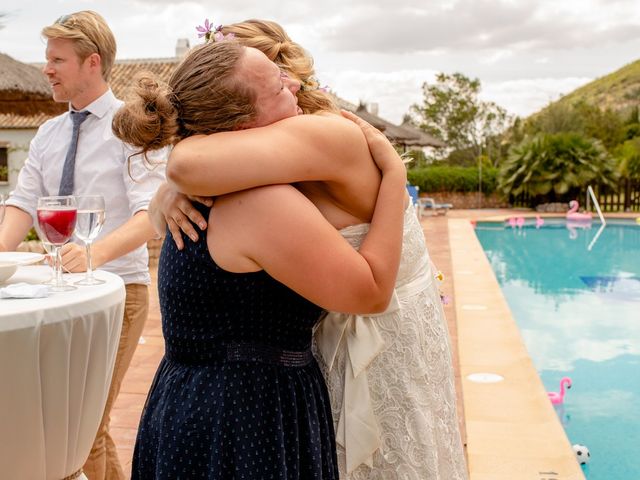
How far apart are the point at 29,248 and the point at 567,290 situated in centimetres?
717

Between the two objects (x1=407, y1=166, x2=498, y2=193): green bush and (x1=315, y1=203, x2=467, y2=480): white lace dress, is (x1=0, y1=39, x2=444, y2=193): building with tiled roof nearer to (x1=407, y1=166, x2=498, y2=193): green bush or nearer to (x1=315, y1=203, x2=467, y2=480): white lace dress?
(x1=407, y1=166, x2=498, y2=193): green bush

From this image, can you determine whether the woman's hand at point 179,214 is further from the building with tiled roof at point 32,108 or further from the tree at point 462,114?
the tree at point 462,114

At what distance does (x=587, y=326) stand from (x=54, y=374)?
7133 mm

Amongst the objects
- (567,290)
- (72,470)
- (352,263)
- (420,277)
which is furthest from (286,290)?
(567,290)

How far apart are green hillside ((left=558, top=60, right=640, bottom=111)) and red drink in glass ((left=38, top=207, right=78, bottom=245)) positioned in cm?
7221

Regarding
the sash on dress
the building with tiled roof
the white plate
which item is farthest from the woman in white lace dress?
the building with tiled roof

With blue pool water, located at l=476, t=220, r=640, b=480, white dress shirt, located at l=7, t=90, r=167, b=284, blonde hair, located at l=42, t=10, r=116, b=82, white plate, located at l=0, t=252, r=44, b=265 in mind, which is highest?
blonde hair, located at l=42, t=10, r=116, b=82

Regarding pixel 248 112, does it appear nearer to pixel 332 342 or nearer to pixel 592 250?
pixel 332 342

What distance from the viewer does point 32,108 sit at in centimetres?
1146

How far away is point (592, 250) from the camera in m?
14.1

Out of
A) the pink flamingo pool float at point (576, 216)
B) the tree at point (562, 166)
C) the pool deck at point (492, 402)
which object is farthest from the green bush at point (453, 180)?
the pool deck at point (492, 402)

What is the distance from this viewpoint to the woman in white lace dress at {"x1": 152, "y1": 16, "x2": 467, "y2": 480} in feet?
4.22

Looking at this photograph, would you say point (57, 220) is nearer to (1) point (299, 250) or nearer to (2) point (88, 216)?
(2) point (88, 216)

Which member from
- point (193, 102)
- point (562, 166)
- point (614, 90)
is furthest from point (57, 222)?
point (614, 90)
